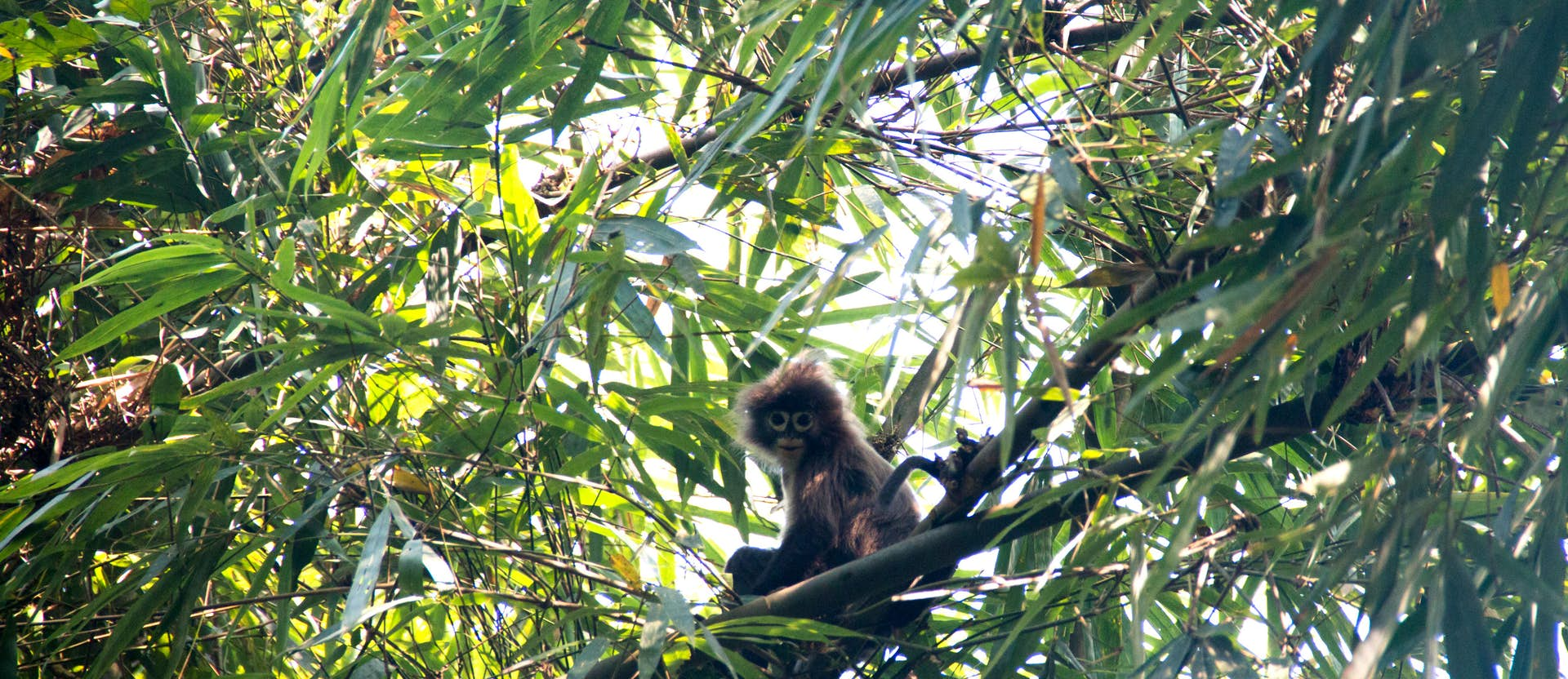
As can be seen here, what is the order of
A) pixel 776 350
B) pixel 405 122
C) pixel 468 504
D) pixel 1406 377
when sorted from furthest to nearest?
pixel 776 350
pixel 468 504
pixel 405 122
pixel 1406 377

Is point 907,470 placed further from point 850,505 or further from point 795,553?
point 850,505

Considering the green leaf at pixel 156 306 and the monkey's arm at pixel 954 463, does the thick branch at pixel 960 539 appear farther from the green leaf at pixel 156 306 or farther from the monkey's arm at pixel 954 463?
the green leaf at pixel 156 306

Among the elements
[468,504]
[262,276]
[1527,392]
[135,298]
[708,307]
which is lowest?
[468,504]

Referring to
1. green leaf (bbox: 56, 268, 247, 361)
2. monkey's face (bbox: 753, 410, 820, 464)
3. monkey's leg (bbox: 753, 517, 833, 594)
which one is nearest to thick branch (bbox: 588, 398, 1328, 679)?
monkey's leg (bbox: 753, 517, 833, 594)

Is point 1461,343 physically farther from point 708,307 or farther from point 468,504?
point 468,504

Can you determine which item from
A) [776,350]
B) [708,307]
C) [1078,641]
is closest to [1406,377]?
[1078,641]

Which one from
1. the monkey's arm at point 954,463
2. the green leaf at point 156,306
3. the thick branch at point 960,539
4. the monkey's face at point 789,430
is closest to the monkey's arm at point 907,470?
the monkey's arm at point 954,463

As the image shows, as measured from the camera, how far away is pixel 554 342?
2.64 meters

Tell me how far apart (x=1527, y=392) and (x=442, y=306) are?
235cm

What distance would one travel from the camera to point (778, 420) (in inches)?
158

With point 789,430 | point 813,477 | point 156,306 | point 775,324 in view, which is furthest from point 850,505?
point 156,306

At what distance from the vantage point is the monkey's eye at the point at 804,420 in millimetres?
3979

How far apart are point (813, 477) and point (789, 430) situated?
23 cm

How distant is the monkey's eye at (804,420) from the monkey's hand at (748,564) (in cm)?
62
